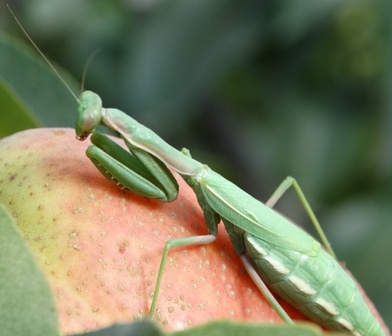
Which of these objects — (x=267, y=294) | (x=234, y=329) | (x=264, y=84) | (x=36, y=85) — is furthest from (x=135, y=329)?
(x=264, y=84)

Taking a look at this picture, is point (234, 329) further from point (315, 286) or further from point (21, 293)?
point (315, 286)

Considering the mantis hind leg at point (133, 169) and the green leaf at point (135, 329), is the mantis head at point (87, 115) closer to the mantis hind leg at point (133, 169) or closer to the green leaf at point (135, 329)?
the mantis hind leg at point (133, 169)

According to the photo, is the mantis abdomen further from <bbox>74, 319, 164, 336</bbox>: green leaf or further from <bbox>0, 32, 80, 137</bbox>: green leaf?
<bbox>0, 32, 80, 137</bbox>: green leaf

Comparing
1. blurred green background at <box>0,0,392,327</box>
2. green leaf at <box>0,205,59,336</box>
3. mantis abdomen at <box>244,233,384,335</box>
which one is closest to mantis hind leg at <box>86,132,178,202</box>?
mantis abdomen at <box>244,233,384,335</box>

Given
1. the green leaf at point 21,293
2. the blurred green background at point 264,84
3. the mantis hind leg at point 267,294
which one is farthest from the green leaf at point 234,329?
the blurred green background at point 264,84

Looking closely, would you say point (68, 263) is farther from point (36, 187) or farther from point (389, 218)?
point (389, 218)

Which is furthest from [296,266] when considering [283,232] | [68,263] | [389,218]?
[389,218]
